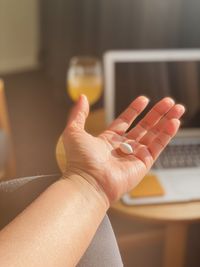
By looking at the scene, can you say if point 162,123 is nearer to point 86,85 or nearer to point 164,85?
point 164,85

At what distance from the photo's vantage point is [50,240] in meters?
0.65

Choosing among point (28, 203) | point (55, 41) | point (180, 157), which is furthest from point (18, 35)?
point (28, 203)

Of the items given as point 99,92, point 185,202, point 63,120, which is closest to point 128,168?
point 185,202

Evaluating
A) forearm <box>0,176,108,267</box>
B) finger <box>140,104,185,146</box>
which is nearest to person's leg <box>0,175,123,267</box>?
forearm <box>0,176,108,267</box>

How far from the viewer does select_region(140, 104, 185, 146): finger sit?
0.92m

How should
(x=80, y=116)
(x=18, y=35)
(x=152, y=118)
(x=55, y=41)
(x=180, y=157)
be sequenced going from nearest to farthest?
(x=80, y=116) → (x=152, y=118) → (x=180, y=157) → (x=55, y=41) → (x=18, y=35)

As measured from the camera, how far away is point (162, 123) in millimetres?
918

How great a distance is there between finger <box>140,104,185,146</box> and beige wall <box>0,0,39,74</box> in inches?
106

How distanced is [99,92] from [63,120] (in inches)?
47.0

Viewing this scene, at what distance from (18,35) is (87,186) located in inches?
115

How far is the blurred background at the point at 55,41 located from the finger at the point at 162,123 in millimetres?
864

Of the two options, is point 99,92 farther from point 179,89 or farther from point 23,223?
point 23,223

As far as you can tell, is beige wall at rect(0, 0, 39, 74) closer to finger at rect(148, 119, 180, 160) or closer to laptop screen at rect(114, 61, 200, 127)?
laptop screen at rect(114, 61, 200, 127)

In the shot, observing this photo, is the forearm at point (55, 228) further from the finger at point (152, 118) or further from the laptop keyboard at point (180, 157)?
the laptop keyboard at point (180, 157)
